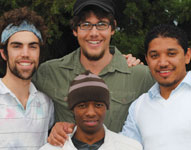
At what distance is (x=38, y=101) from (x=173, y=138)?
1.61 m

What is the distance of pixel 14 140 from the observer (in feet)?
12.0

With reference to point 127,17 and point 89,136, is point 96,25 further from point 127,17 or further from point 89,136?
point 127,17

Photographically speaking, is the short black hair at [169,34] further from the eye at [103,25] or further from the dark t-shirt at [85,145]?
the dark t-shirt at [85,145]

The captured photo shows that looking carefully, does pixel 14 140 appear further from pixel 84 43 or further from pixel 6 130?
pixel 84 43

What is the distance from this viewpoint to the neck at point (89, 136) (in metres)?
3.24

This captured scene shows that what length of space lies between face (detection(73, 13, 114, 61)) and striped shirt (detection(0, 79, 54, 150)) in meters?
0.86

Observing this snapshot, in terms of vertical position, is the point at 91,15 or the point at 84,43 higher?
the point at 91,15

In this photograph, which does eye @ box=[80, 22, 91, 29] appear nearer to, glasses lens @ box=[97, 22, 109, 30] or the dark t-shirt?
glasses lens @ box=[97, 22, 109, 30]

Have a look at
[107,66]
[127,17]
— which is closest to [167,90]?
[107,66]

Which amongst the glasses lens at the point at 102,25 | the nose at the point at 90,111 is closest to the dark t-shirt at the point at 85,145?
the nose at the point at 90,111

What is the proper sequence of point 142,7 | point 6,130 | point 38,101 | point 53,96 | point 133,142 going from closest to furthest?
point 133,142, point 6,130, point 38,101, point 53,96, point 142,7

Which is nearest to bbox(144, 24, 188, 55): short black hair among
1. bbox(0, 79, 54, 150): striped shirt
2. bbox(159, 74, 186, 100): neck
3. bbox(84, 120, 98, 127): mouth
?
bbox(159, 74, 186, 100): neck

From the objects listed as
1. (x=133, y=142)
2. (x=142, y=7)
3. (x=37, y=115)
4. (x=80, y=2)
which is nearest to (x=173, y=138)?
(x=133, y=142)

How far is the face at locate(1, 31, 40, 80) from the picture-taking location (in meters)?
3.85
